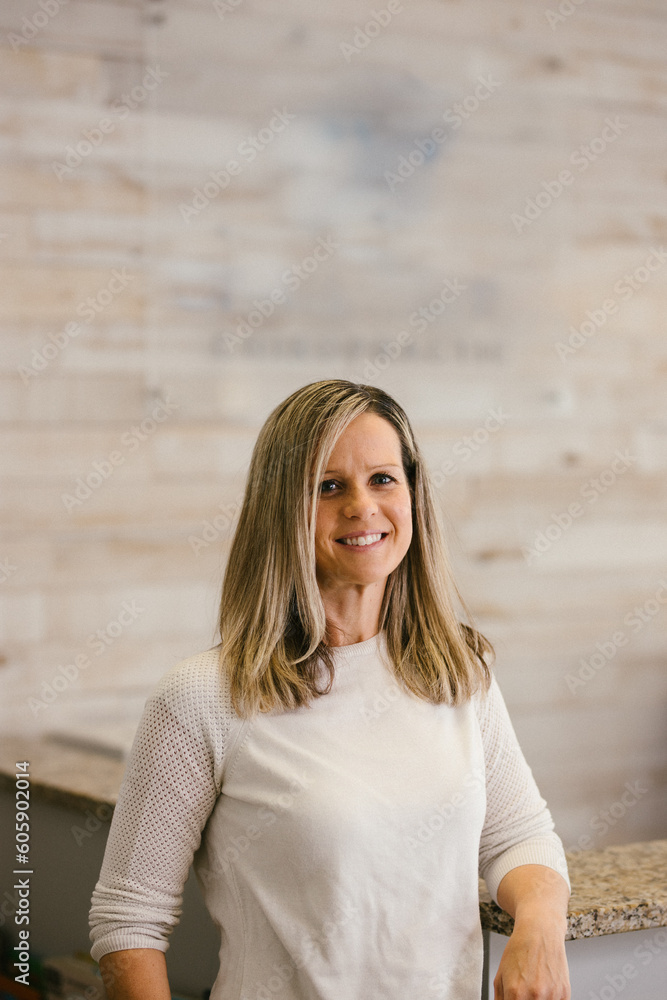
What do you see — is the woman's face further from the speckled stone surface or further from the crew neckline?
the speckled stone surface

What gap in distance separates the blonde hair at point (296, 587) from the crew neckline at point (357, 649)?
0.02 metres

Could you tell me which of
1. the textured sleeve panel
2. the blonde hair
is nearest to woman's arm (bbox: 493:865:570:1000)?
the blonde hair

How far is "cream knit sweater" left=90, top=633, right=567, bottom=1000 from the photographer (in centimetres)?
125

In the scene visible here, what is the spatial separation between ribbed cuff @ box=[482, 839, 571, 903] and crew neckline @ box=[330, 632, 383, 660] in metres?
0.33

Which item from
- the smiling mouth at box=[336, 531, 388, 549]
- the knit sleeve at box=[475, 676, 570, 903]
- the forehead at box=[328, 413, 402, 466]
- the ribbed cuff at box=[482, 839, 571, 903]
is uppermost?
the forehead at box=[328, 413, 402, 466]

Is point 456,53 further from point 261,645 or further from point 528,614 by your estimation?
point 261,645

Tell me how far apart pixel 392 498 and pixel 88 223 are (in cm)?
157

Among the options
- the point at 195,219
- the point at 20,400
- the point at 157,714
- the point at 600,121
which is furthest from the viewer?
the point at 600,121

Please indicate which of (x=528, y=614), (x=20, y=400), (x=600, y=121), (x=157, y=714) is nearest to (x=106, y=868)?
(x=157, y=714)

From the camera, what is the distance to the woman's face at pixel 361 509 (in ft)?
4.47

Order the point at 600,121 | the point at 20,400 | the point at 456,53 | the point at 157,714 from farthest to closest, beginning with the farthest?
the point at 600,121, the point at 456,53, the point at 20,400, the point at 157,714

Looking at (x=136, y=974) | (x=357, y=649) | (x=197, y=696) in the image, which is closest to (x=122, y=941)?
(x=136, y=974)

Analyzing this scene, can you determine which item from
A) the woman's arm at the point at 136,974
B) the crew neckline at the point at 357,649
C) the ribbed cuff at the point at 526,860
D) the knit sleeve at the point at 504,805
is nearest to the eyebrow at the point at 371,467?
the crew neckline at the point at 357,649

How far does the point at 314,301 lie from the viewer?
2.85 metres
